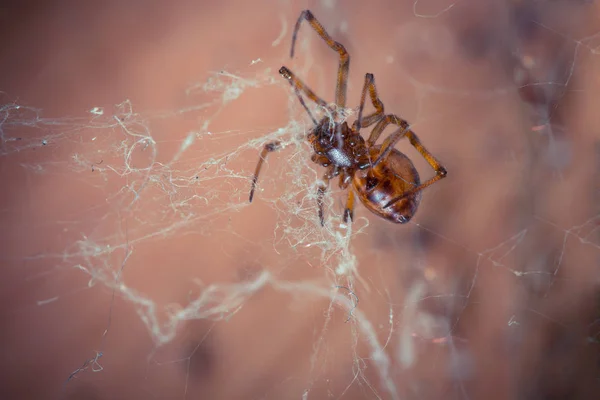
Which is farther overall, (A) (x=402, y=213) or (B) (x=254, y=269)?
(B) (x=254, y=269)

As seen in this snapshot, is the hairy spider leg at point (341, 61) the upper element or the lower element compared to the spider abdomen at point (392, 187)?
upper

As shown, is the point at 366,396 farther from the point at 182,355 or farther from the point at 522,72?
the point at 522,72

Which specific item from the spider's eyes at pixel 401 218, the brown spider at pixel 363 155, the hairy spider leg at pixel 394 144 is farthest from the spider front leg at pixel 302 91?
the spider's eyes at pixel 401 218

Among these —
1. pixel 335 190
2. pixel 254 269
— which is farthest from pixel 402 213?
pixel 254 269

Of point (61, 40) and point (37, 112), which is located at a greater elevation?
point (61, 40)

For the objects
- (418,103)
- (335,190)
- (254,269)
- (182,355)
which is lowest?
(182,355)

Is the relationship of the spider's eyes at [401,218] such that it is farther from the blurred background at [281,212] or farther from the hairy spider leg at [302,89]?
the hairy spider leg at [302,89]

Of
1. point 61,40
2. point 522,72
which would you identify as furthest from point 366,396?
point 61,40
